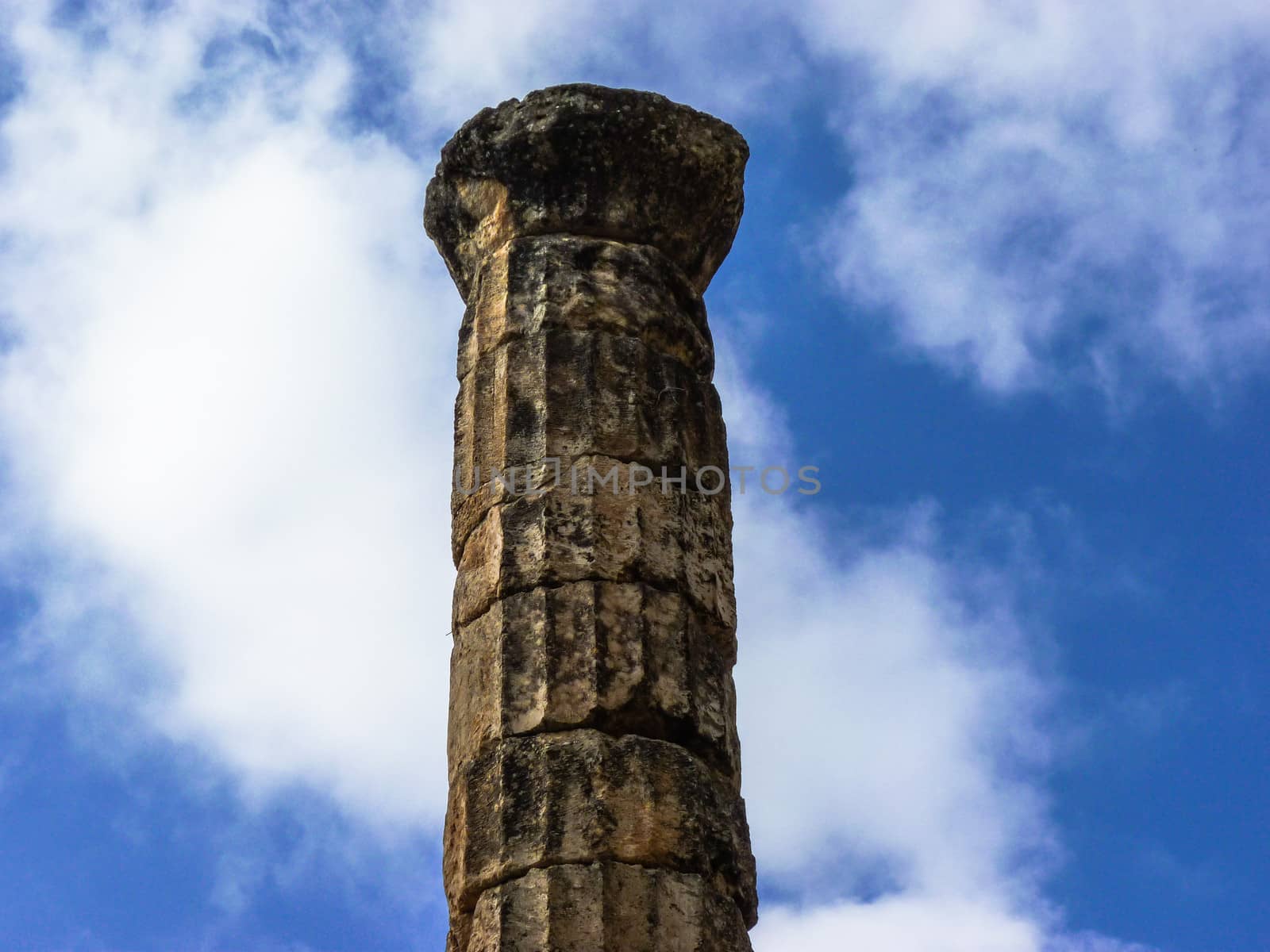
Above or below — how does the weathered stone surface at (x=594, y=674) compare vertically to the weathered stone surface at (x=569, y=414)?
below

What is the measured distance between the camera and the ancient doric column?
7.37 m

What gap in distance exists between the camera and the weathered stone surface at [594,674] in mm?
7723

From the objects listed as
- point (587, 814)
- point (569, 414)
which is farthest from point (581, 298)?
point (587, 814)

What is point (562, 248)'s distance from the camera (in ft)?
30.4

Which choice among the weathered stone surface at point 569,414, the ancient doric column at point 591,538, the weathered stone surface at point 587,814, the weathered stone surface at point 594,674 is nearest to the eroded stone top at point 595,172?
the ancient doric column at point 591,538

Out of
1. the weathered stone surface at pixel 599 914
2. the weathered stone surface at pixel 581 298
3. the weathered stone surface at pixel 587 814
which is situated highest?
the weathered stone surface at pixel 581 298

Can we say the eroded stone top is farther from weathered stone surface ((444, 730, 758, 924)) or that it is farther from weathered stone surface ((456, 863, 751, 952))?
weathered stone surface ((456, 863, 751, 952))

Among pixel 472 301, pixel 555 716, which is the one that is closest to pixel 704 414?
pixel 472 301

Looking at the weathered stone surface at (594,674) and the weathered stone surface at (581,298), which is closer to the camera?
the weathered stone surface at (594,674)

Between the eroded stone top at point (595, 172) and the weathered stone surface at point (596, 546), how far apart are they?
1.61 meters

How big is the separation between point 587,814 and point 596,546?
4.33 feet

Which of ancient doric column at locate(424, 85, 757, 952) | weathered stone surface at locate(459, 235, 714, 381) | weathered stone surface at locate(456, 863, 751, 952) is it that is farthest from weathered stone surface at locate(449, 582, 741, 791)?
weathered stone surface at locate(459, 235, 714, 381)

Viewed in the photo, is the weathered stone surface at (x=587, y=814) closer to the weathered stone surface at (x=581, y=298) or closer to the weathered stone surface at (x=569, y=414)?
the weathered stone surface at (x=569, y=414)

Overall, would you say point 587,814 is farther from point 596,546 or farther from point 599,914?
point 596,546
